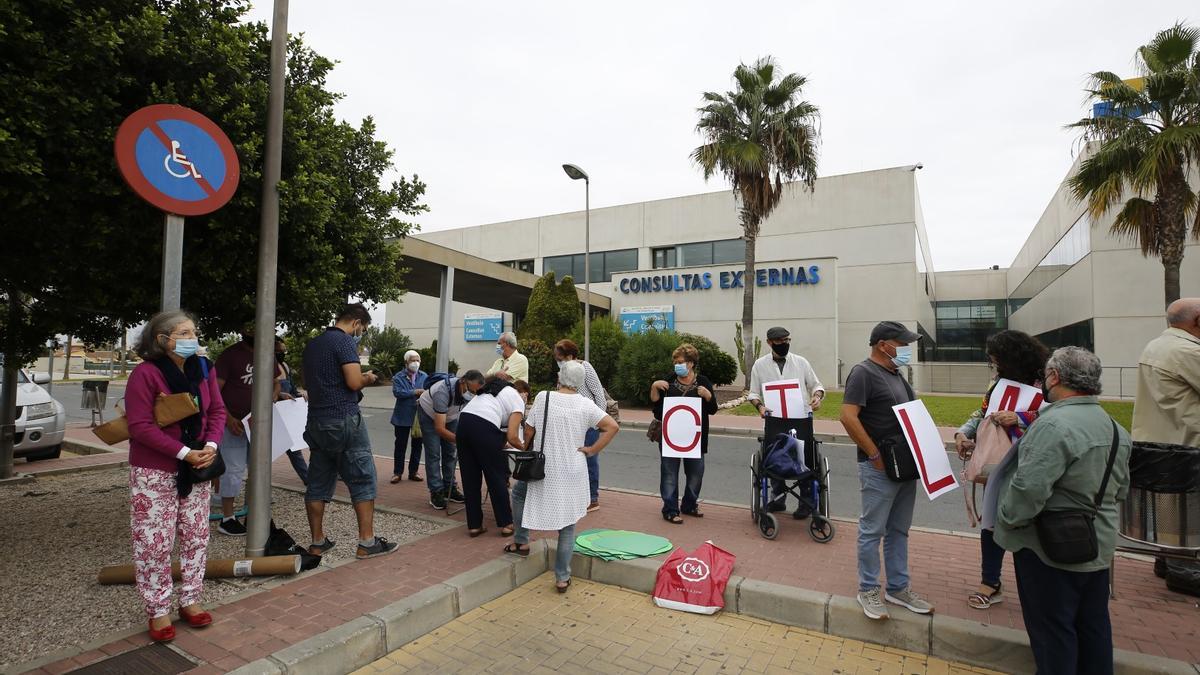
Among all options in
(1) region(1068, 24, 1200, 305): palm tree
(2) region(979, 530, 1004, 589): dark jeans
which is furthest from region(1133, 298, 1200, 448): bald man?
(1) region(1068, 24, 1200, 305): palm tree

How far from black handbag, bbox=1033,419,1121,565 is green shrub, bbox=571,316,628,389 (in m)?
17.4

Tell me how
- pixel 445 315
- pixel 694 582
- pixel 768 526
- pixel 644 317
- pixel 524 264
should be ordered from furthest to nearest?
pixel 524 264 < pixel 644 317 < pixel 445 315 < pixel 768 526 < pixel 694 582

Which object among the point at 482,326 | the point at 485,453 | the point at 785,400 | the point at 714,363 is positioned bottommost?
the point at 485,453

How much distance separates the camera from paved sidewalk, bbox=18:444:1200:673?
3309 mm

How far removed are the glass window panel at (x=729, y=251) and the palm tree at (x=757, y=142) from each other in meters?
10.1

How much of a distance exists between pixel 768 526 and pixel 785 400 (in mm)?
1219

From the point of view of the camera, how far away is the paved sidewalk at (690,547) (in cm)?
331

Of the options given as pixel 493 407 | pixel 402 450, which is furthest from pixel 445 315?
pixel 493 407

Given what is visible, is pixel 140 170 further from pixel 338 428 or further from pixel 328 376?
pixel 338 428

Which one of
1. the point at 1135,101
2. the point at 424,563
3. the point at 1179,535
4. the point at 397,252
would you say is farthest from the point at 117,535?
the point at 1135,101

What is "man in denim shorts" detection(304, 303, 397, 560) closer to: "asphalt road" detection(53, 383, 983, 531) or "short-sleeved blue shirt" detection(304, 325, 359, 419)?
"short-sleeved blue shirt" detection(304, 325, 359, 419)

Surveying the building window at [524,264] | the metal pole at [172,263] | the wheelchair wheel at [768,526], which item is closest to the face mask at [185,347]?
the metal pole at [172,263]

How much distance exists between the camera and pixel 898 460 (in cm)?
370

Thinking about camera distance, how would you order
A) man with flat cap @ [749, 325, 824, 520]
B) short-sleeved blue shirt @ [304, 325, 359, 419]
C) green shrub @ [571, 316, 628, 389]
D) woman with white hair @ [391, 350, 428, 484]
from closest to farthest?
1. short-sleeved blue shirt @ [304, 325, 359, 419]
2. man with flat cap @ [749, 325, 824, 520]
3. woman with white hair @ [391, 350, 428, 484]
4. green shrub @ [571, 316, 628, 389]
